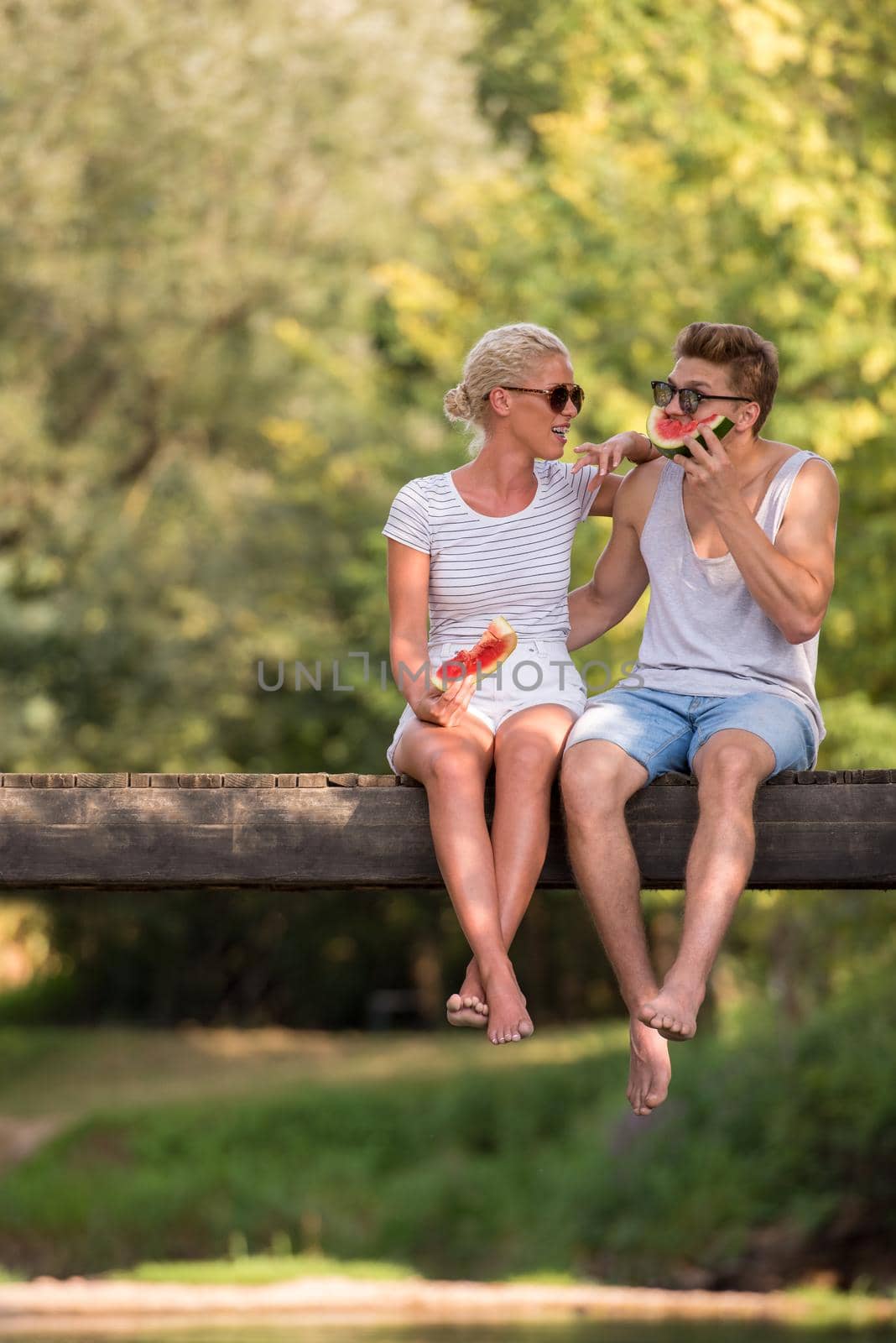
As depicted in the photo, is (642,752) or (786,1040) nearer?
(642,752)

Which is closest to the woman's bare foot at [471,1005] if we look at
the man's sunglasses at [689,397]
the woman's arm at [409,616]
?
the woman's arm at [409,616]

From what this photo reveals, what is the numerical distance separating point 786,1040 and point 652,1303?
2.15m

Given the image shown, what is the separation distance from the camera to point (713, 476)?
13.3 feet

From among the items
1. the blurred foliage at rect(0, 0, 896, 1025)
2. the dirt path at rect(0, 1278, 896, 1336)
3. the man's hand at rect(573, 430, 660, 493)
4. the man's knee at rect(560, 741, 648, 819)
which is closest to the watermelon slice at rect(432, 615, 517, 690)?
the man's knee at rect(560, 741, 648, 819)

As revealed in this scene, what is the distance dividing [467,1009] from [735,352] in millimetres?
1582

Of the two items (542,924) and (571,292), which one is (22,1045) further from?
(571,292)

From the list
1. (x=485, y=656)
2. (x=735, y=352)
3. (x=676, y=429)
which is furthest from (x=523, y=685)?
(x=735, y=352)

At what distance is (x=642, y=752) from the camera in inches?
160

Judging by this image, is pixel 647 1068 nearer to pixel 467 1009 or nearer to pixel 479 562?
pixel 467 1009

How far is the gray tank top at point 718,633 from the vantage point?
4.24 metres

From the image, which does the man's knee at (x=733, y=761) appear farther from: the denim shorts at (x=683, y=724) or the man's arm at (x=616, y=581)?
the man's arm at (x=616, y=581)

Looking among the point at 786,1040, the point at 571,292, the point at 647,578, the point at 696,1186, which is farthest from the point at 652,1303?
the point at 647,578

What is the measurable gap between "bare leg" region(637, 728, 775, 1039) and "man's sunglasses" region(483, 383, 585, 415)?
897mm

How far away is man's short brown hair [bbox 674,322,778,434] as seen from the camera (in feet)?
13.8
